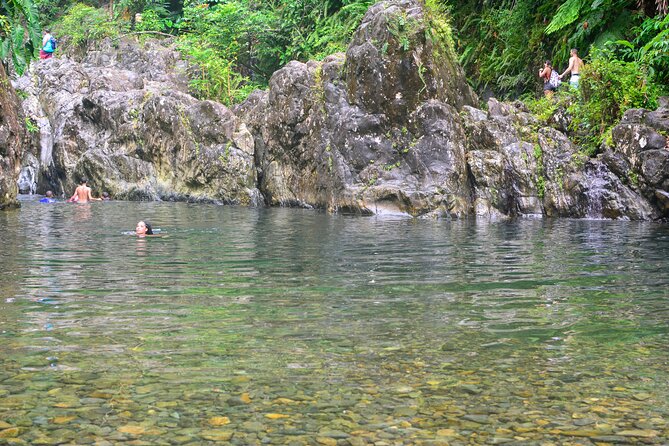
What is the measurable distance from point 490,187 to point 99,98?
654 inches

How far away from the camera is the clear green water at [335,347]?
430cm

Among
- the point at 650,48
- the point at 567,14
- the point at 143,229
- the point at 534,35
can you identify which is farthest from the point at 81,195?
the point at 650,48

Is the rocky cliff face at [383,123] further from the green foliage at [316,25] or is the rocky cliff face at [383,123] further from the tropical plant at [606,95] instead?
the green foliage at [316,25]

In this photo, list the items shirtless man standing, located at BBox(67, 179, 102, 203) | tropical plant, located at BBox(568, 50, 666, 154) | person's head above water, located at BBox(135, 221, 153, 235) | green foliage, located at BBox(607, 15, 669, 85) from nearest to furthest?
person's head above water, located at BBox(135, 221, 153, 235), green foliage, located at BBox(607, 15, 669, 85), tropical plant, located at BBox(568, 50, 666, 154), shirtless man standing, located at BBox(67, 179, 102, 203)

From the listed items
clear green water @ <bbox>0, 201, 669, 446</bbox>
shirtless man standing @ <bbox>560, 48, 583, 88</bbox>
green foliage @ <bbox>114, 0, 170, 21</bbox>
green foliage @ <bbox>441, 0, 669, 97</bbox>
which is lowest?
clear green water @ <bbox>0, 201, 669, 446</bbox>

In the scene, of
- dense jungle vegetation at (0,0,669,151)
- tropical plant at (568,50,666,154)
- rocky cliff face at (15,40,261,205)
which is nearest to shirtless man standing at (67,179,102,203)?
rocky cliff face at (15,40,261,205)

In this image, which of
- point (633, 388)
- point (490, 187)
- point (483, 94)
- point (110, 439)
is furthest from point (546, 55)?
point (110, 439)

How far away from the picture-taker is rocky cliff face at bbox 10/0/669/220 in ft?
62.1

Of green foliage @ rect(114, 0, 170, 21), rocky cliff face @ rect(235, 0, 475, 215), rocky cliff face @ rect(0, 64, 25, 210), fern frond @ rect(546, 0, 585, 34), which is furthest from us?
green foliage @ rect(114, 0, 170, 21)

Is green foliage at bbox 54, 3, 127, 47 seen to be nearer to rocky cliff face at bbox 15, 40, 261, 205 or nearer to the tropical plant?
rocky cliff face at bbox 15, 40, 261, 205

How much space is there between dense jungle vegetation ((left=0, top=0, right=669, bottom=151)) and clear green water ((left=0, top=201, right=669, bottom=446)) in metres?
4.19

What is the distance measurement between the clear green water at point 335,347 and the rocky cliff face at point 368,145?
7.46 m

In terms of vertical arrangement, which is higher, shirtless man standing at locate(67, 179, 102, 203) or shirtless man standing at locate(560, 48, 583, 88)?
shirtless man standing at locate(560, 48, 583, 88)

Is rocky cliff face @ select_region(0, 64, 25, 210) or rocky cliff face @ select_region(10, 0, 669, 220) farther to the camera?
rocky cliff face @ select_region(0, 64, 25, 210)
